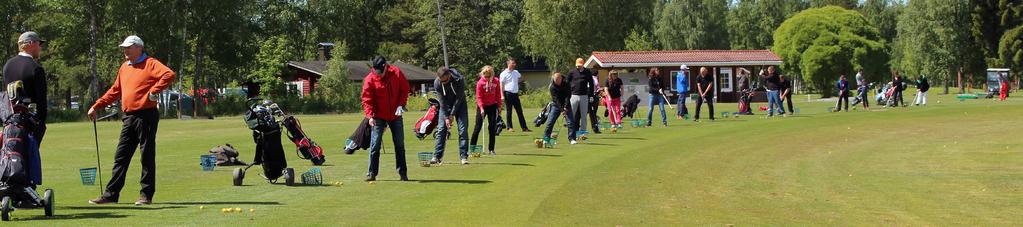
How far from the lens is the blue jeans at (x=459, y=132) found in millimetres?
19203

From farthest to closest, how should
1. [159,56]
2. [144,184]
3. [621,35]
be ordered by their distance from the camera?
[621,35]
[159,56]
[144,184]

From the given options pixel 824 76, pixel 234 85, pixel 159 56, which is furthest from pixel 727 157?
pixel 234 85

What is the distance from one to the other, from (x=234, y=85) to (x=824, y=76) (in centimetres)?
4886

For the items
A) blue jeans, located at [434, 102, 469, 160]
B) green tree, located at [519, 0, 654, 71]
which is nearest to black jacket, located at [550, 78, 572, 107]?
blue jeans, located at [434, 102, 469, 160]

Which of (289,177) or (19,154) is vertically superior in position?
(19,154)

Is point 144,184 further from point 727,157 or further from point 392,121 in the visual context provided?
point 727,157

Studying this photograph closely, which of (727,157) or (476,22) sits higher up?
(476,22)

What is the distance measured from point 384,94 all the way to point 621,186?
3299 millimetres

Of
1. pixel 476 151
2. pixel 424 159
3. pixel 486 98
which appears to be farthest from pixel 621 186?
pixel 486 98

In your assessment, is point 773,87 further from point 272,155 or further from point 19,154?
point 19,154

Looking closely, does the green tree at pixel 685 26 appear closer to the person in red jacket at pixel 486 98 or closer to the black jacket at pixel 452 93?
the person in red jacket at pixel 486 98

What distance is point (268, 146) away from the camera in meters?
15.7

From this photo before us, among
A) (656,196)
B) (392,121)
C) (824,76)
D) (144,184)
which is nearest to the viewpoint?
(144,184)

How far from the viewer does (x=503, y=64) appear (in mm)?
100188
